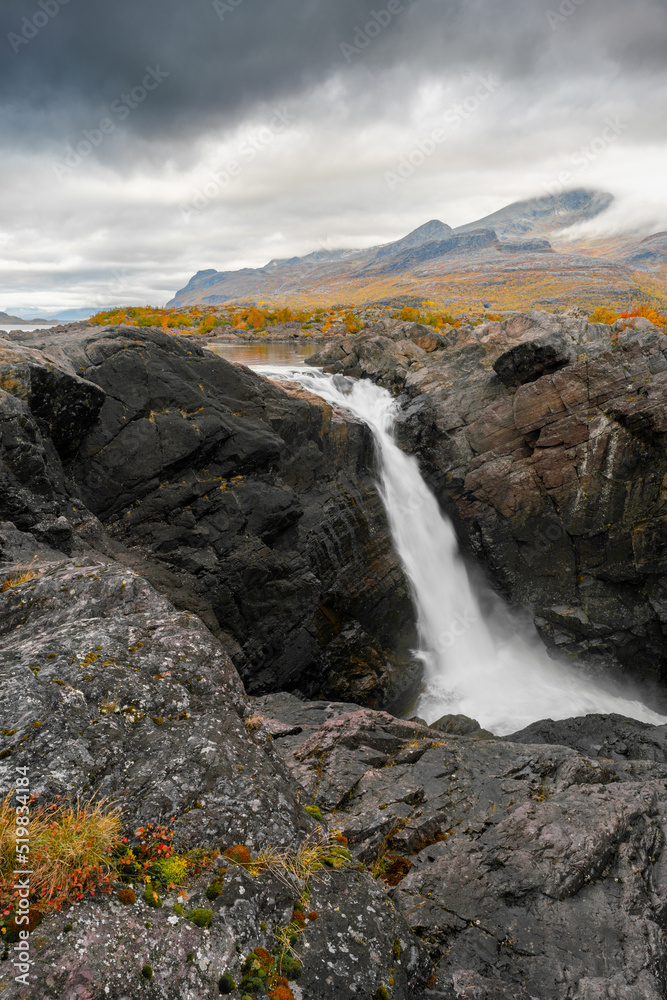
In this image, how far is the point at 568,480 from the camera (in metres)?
26.1

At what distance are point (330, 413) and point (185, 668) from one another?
1889 cm

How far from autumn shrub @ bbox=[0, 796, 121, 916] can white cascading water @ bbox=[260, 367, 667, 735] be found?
19.4m

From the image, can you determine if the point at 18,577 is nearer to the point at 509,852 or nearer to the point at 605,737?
the point at 509,852

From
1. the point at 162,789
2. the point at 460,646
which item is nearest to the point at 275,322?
the point at 460,646

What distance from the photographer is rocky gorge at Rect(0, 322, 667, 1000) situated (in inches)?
222

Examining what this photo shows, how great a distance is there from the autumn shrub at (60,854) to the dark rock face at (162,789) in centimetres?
16

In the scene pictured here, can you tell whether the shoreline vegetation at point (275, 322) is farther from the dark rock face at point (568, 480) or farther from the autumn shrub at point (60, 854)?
the autumn shrub at point (60, 854)

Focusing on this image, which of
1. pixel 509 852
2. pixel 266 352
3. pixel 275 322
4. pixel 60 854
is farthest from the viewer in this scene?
pixel 275 322

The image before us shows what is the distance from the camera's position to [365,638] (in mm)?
22328

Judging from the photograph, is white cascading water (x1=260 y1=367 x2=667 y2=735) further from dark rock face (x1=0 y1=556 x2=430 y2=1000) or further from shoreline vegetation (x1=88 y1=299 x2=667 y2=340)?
shoreline vegetation (x1=88 y1=299 x2=667 y2=340)

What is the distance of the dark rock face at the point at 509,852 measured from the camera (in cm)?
630

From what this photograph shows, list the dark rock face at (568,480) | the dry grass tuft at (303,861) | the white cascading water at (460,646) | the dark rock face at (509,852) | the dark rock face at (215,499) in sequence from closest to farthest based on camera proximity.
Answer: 1. the dry grass tuft at (303,861)
2. the dark rock face at (509,852)
3. the dark rock face at (215,499)
4. the white cascading water at (460,646)
5. the dark rock face at (568,480)

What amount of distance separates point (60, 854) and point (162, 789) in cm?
143

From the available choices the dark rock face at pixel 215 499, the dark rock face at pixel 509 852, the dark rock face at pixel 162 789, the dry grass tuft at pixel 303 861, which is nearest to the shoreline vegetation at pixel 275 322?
the dark rock face at pixel 215 499
